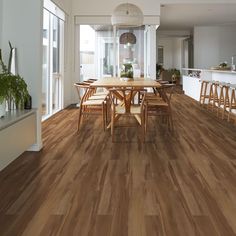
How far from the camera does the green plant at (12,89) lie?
12.1 feet

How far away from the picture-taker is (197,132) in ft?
19.3

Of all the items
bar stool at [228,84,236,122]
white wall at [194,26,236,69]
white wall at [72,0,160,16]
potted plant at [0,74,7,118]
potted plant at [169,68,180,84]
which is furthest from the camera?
potted plant at [169,68,180,84]

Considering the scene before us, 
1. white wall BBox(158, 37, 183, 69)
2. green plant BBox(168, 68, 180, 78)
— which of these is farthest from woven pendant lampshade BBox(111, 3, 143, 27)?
white wall BBox(158, 37, 183, 69)

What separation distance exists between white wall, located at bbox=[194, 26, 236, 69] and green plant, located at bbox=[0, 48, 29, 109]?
39.5 feet

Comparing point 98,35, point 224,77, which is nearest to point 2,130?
point 224,77

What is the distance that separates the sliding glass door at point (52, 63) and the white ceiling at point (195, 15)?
3.37 meters

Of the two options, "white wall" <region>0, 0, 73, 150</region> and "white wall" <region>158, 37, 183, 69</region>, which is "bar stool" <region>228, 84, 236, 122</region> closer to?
"white wall" <region>0, 0, 73, 150</region>

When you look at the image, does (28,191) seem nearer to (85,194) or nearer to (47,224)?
(85,194)

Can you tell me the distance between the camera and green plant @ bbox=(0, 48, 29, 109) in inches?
146

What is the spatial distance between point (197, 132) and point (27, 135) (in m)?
2.97

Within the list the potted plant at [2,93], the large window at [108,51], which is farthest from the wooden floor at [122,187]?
the large window at [108,51]

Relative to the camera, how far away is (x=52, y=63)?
→ 793 cm

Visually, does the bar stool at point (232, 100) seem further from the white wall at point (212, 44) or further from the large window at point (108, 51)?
the white wall at point (212, 44)

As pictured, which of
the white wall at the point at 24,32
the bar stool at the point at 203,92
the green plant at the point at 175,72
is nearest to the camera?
the white wall at the point at 24,32
